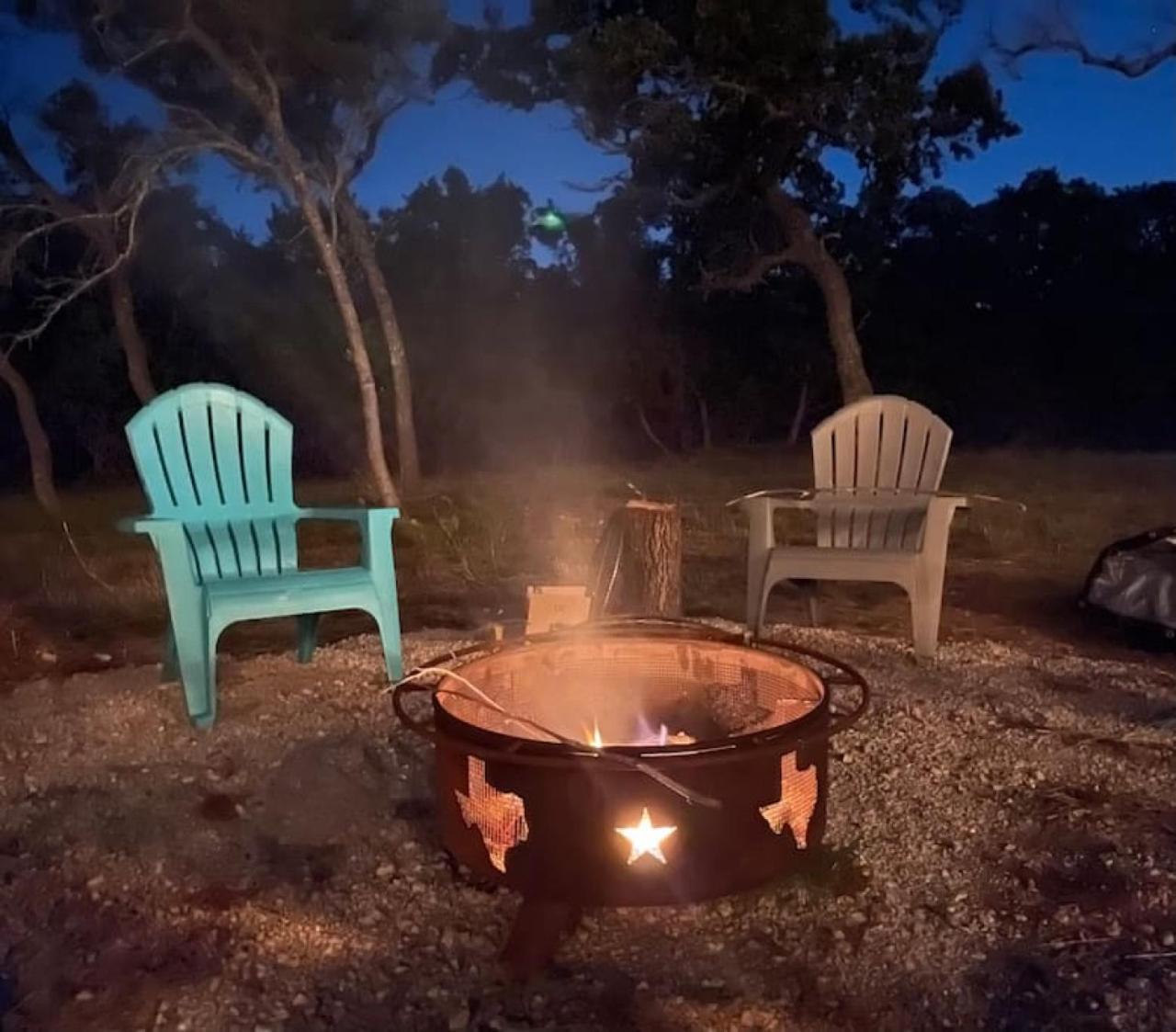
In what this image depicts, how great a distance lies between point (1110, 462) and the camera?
10367 mm

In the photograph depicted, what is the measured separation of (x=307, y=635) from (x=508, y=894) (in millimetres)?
1898

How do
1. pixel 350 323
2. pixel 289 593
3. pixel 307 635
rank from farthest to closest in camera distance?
pixel 350 323, pixel 307 635, pixel 289 593

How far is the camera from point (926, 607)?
3.81 m


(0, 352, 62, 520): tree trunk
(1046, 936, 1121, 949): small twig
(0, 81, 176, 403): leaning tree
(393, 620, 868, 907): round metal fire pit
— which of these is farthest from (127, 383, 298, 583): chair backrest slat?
(0, 352, 62, 520): tree trunk

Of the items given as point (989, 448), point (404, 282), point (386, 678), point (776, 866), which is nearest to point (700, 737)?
point (776, 866)

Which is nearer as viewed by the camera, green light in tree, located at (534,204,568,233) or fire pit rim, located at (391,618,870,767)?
fire pit rim, located at (391,618,870,767)

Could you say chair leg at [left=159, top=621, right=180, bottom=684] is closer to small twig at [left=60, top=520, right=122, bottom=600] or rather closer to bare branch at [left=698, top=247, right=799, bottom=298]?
small twig at [left=60, top=520, right=122, bottom=600]

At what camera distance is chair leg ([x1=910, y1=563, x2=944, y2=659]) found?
3.77 m

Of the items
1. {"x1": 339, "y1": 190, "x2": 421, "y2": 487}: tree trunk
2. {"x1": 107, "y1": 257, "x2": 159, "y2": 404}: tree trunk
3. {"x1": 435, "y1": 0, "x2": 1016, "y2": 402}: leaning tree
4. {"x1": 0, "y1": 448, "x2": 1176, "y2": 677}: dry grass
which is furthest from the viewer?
{"x1": 107, "y1": 257, "x2": 159, "y2": 404}: tree trunk

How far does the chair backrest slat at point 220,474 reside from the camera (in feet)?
11.9

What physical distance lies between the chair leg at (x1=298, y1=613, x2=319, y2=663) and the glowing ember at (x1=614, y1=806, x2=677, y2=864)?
221cm

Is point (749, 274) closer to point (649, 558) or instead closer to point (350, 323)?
point (350, 323)

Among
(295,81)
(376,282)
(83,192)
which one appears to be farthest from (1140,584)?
(83,192)

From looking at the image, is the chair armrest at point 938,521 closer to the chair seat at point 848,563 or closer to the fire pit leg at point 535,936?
the chair seat at point 848,563
